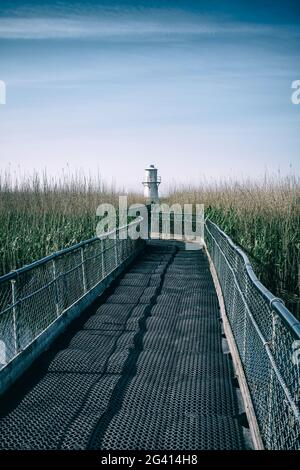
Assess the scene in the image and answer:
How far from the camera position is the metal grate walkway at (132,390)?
10.9ft

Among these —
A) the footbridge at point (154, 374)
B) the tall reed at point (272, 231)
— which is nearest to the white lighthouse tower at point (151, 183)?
the tall reed at point (272, 231)

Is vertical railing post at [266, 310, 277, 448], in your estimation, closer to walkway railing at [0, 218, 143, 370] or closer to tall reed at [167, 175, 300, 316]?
walkway railing at [0, 218, 143, 370]

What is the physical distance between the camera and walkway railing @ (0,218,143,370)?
16.0 ft

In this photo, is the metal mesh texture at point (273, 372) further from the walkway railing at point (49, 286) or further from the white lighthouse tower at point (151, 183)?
the white lighthouse tower at point (151, 183)

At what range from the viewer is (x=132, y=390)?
13.5 feet

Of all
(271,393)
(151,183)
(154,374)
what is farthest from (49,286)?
(151,183)

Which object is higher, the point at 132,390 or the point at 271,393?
the point at 271,393

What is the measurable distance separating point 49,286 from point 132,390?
2.75m

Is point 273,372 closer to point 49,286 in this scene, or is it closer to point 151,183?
point 49,286

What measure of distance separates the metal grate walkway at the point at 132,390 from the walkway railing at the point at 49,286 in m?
0.52

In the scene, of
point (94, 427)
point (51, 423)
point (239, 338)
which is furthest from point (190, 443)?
point (239, 338)

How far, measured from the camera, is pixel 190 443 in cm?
322
